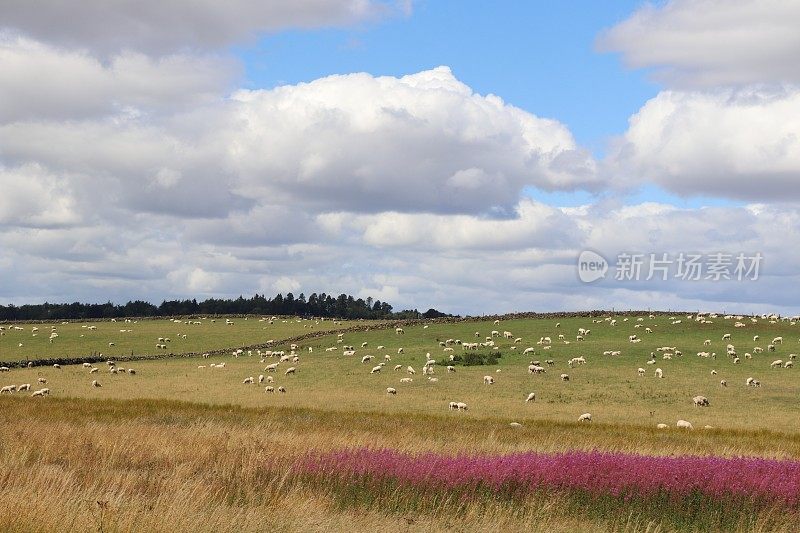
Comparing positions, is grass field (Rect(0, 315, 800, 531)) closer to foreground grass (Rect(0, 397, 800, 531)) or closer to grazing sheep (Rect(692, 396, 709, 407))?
foreground grass (Rect(0, 397, 800, 531))

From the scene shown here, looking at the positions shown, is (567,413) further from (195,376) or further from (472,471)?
(195,376)

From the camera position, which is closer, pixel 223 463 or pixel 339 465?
pixel 339 465

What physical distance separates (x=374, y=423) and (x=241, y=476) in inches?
578

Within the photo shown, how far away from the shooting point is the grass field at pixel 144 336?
84438 millimetres

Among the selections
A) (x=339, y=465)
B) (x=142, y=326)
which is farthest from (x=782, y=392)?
(x=142, y=326)

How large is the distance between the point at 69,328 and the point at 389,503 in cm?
10220

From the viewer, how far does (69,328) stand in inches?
4210

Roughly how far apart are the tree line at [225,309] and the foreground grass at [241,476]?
126 meters

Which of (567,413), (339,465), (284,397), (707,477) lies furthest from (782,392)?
(339,465)

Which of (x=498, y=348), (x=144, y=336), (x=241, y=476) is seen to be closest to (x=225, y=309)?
(x=144, y=336)

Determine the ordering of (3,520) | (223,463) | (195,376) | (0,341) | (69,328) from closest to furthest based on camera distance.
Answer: (3,520) < (223,463) < (195,376) < (0,341) < (69,328)

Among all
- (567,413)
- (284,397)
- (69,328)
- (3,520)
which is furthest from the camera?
(69,328)

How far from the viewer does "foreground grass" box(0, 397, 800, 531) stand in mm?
11750

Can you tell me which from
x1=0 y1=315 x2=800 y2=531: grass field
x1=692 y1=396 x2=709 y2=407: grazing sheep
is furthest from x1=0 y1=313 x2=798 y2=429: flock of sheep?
x1=0 y1=315 x2=800 y2=531: grass field
